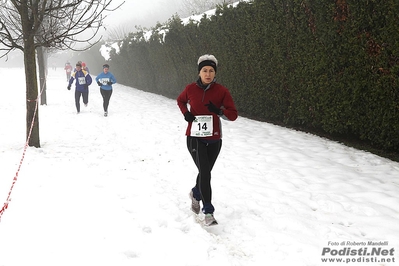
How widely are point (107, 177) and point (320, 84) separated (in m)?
4.93

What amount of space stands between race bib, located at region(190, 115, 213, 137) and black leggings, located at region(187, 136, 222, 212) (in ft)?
0.32

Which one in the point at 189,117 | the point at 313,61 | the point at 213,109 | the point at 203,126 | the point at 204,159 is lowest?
A: the point at 204,159

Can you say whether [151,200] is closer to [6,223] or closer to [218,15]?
[6,223]

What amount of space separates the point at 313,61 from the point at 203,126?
458 cm

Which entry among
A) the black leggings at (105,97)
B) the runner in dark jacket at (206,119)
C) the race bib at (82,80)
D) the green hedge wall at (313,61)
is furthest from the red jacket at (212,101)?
the race bib at (82,80)

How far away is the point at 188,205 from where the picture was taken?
14.7 feet

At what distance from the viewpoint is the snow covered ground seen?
322 centimetres

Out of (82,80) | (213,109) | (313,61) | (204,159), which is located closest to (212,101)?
(213,109)

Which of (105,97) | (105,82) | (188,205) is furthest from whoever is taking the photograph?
(105,97)

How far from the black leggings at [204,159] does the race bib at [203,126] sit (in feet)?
0.32

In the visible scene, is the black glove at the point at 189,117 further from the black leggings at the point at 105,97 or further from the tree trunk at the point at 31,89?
the black leggings at the point at 105,97

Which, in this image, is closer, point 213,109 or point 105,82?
point 213,109

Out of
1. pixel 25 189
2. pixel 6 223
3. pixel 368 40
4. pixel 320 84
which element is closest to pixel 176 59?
pixel 320 84

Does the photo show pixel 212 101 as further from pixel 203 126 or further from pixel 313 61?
pixel 313 61
